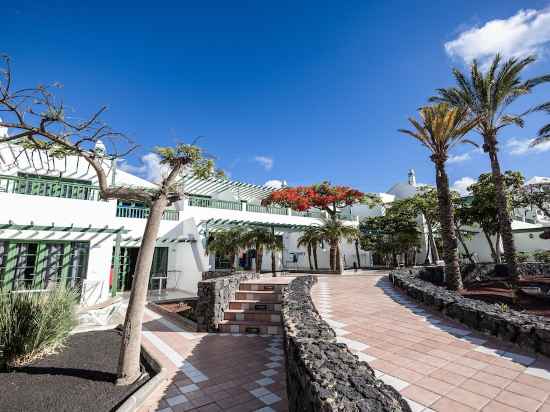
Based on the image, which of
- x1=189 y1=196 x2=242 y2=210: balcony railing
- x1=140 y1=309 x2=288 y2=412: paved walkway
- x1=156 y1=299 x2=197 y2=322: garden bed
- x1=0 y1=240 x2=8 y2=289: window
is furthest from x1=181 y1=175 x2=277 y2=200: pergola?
x1=140 y1=309 x2=288 y2=412: paved walkway

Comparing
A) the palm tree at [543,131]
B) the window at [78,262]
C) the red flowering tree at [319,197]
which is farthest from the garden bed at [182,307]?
the palm tree at [543,131]

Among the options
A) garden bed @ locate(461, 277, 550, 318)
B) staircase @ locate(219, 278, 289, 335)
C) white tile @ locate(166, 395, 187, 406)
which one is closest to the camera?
white tile @ locate(166, 395, 187, 406)

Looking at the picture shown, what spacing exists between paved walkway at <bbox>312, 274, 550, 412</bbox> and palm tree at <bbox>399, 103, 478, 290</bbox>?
19.1 ft

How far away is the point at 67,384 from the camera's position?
408cm

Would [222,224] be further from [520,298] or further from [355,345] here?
[520,298]

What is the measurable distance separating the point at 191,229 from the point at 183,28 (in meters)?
9.94

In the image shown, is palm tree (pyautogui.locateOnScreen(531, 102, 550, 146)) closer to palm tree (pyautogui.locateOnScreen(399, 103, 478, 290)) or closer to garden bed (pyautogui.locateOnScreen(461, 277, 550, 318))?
palm tree (pyautogui.locateOnScreen(399, 103, 478, 290))

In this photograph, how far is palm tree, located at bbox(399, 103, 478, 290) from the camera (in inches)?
453

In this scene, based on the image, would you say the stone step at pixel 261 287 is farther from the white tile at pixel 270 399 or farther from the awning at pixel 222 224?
the awning at pixel 222 224

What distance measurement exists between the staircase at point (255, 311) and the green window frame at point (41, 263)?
616cm

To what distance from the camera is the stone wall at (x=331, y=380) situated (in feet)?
6.49

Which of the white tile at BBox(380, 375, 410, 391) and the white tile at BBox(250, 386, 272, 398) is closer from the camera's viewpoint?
the white tile at BBox(380, 375, 410, 391)

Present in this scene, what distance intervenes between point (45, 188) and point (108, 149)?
25.1 feet

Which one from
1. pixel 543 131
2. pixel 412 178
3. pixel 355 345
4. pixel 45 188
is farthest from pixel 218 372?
pixel 412 178
